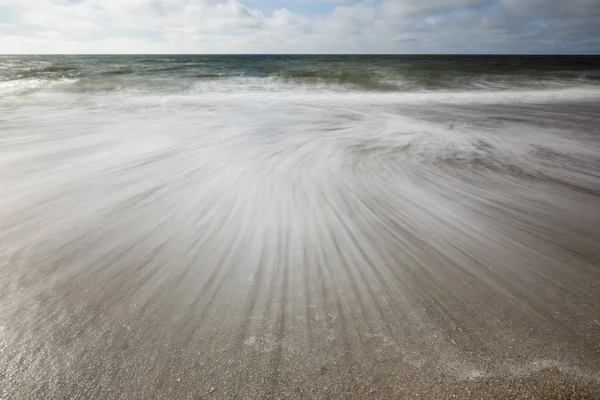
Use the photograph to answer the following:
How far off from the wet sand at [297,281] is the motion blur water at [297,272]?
13 millimetres

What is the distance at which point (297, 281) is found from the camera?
2.33 m

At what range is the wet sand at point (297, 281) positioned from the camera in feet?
5.33

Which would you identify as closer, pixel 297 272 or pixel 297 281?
pixel 297 281

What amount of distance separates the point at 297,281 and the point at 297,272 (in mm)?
109

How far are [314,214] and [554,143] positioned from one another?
597cm

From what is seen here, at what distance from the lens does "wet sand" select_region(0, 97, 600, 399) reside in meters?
1.62

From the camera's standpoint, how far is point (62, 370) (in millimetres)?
1646

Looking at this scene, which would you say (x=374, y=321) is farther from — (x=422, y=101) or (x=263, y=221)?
(x=422, y=101)

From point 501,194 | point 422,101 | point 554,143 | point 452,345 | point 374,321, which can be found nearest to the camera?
point 452,345

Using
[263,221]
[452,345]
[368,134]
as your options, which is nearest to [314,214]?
[263,221]

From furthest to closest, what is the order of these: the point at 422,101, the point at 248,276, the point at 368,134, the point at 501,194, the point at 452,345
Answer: the point at 422,101
the point at 368,134
the point at 501,194
the point at 248,276
the point at 452,345

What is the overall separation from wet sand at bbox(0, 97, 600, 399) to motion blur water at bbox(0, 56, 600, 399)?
0.04ft

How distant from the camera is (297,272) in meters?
2.43

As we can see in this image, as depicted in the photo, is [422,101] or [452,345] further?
[422,101]
